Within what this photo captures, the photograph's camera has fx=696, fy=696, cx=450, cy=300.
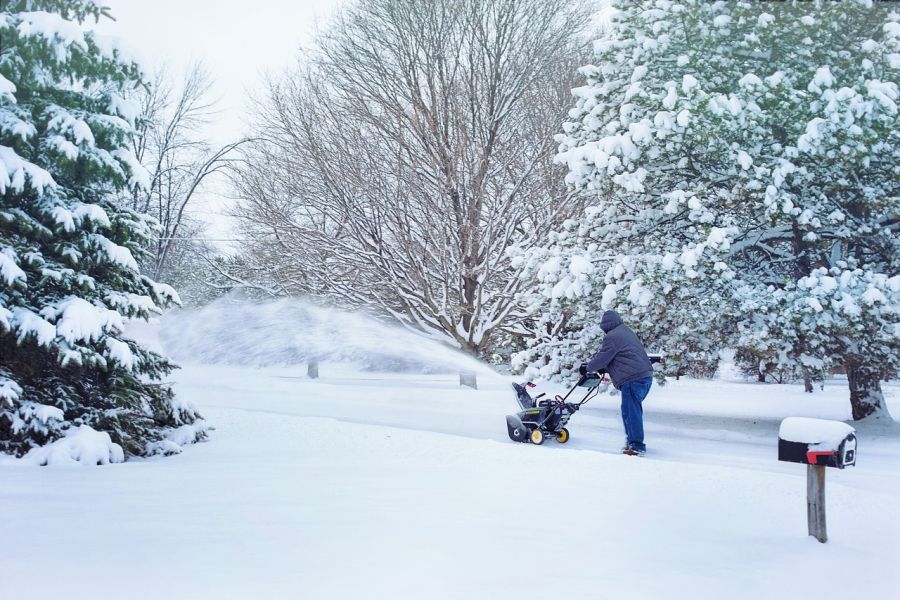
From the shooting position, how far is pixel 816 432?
13.6 feet

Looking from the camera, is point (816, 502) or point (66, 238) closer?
point (816, 502)

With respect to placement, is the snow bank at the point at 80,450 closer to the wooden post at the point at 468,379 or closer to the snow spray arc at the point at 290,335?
the snow spray arc at the point at 290,335

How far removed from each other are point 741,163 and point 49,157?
8.31 metres

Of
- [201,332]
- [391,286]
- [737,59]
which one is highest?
[737,59]

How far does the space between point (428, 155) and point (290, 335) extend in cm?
542

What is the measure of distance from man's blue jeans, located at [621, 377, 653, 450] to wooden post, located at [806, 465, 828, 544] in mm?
3333

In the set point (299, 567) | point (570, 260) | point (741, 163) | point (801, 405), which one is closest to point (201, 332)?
point (570, 260)

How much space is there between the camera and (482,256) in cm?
1460

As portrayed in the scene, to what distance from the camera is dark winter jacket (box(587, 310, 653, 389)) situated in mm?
7688

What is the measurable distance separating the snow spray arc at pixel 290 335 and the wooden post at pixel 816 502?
9.00 meters

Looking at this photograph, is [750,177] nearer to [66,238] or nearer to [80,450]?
[66,238]

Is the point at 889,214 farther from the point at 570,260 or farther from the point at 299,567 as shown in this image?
the point at 299,567

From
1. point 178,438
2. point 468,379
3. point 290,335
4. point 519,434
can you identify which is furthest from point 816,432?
point 290,335

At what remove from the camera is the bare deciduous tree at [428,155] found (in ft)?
46.3
